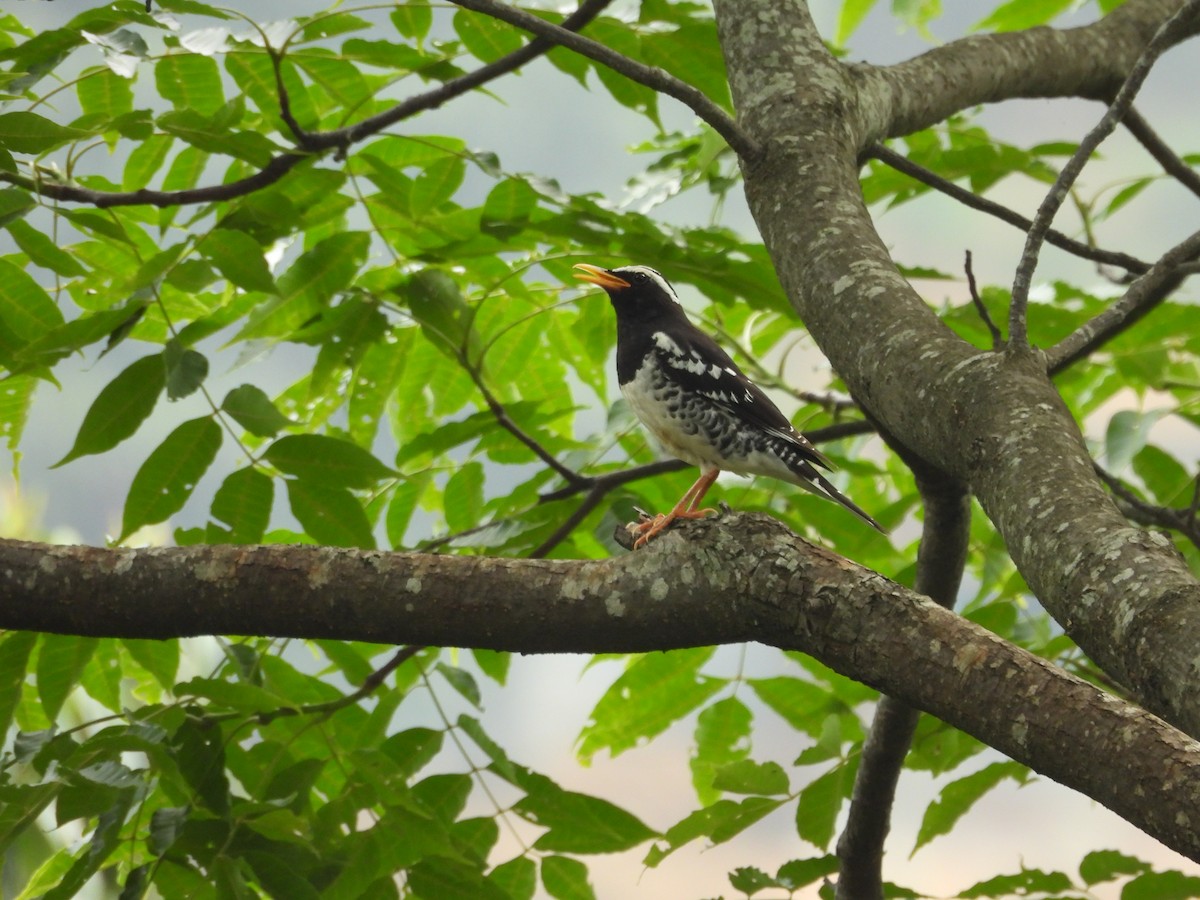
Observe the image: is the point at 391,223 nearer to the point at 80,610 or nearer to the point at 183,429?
the point at 183,429

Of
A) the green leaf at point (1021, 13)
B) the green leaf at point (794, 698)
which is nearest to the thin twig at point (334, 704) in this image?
the green leaf at point (794, 698)

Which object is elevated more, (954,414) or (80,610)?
(954,414)

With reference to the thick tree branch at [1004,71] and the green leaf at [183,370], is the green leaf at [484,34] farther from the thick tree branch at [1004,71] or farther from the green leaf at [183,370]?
the green leaf at [183,370]

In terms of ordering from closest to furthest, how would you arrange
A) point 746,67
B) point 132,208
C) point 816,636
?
point 816,636 < point 746,67 < point 132,208

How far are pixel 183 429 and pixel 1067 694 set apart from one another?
280cm

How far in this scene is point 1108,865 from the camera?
387 cm

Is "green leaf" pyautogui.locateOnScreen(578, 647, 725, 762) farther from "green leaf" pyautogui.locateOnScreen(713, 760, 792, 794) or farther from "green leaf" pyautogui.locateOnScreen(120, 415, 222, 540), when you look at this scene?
"green leaf" pyautogui.locateOnScreen(120, 415, 222, 540)

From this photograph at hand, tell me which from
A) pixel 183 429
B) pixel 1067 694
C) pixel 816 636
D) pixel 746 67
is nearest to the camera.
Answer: pixel 1067 694

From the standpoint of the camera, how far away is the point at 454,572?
3020 millimetres

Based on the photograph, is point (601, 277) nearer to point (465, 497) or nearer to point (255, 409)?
point (465, 497)

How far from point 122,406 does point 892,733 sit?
2.68 meters

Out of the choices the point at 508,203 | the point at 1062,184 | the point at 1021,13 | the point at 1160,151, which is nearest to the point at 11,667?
the point at 508,203

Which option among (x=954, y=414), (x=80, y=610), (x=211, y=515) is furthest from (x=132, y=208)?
(x=954, y=414)

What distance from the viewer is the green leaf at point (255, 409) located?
3.92m
